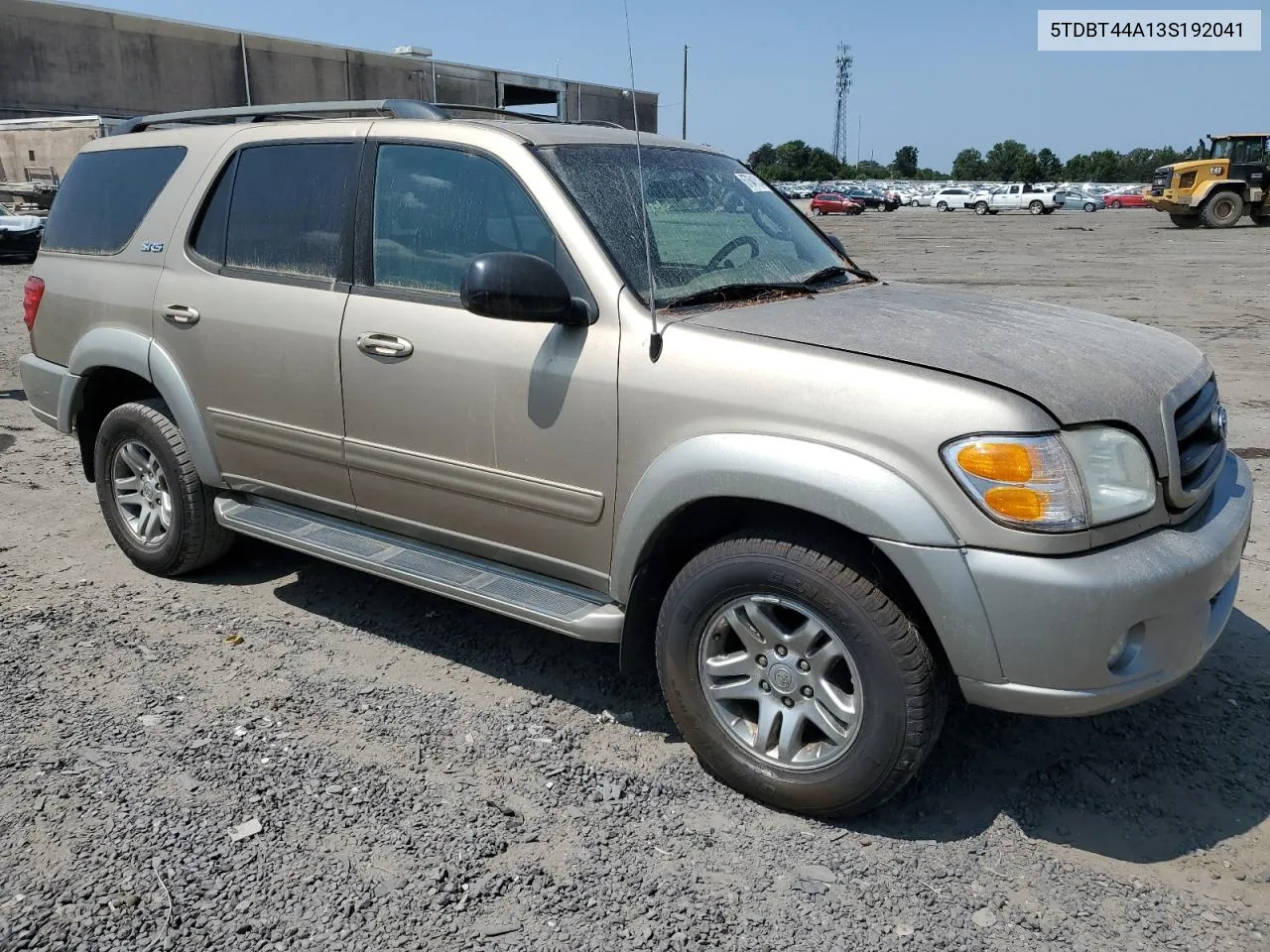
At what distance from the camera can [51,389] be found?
5004 mm

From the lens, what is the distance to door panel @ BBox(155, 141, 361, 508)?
12.9 feet

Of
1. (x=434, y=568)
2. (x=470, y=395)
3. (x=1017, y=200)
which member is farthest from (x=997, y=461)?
(x=1017, y=200)

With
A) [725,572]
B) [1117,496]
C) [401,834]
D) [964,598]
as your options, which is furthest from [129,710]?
[1117,496]

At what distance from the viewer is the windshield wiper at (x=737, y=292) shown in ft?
10.9

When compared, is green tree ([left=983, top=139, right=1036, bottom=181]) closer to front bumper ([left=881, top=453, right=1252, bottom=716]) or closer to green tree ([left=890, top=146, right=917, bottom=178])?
green tree ([left=890, top=146, right=917, bottom=178])

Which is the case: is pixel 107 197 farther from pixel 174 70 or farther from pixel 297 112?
pixel 174 70

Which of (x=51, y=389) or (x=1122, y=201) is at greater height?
(x=1122, y=201)

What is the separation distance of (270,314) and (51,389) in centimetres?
168

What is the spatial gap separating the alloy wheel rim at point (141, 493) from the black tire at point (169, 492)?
0.02 meters

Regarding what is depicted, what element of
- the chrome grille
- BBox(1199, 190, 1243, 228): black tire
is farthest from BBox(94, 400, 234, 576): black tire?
BBox(1199, 190, 1243, 228): black tire

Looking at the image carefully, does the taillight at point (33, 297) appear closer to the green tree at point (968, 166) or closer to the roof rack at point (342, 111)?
the roof rack at point (342, 111)

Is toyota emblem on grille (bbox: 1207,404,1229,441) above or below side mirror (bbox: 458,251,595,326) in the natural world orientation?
below

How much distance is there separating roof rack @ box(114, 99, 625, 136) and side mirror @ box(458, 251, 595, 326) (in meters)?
1.01

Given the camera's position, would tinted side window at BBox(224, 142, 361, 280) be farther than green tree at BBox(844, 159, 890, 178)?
No
